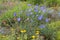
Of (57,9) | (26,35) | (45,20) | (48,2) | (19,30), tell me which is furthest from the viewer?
(48,2)

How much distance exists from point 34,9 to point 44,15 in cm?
32

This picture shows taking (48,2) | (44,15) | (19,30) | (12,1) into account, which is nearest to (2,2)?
(12,1)

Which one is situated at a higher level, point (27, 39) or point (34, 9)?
point (34, 9)

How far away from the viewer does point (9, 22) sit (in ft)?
18.0

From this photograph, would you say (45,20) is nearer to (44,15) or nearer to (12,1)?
(44,15)

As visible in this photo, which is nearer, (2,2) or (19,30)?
(19,30)

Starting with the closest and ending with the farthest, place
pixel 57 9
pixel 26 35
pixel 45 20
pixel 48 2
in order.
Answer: pixel 26 35
pixel 45 20
pixel 57 9
pixel 48 2

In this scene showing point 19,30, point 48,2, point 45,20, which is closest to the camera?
point 19,30

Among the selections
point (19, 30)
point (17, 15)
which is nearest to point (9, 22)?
point (17, 15)

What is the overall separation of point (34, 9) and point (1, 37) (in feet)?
4.70

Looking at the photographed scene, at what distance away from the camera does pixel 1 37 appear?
4.68 m

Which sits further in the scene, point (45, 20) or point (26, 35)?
point (45, 20)

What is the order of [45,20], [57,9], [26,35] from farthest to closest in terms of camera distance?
1. [57,9]
2. [45,20]
3. [26,35]

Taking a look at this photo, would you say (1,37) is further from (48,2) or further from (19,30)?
(48,2)
